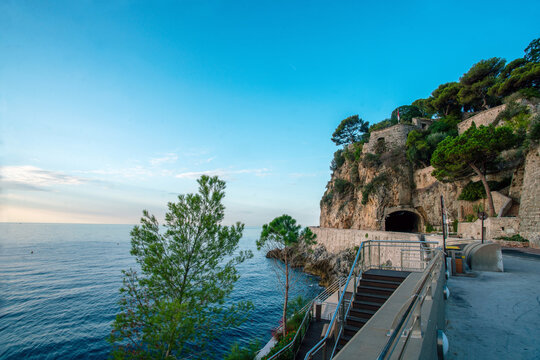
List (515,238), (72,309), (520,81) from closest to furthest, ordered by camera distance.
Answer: (515,238)
(72,309)
(520,81)

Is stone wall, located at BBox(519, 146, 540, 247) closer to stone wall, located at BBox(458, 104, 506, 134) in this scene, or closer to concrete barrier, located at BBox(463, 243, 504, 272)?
stone wall, located at BBox(458, 104, 506, 134)

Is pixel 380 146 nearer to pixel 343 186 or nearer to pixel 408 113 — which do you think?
pixel 343 186

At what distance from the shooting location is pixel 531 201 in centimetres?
1830

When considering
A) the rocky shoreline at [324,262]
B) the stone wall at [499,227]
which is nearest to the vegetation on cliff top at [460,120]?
the stone wall at [499,227]

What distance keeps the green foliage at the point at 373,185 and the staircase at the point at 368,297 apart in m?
31.8

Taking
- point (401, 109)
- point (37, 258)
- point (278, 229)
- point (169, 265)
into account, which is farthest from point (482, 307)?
point (37, 258)

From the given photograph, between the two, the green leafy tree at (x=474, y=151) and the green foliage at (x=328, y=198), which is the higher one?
the green leafy tree at (x=474, y=151)

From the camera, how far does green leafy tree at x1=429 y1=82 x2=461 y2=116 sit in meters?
37.5

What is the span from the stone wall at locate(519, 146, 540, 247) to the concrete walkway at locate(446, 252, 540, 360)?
14183mm

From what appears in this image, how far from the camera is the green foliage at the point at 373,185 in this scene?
36.4 m

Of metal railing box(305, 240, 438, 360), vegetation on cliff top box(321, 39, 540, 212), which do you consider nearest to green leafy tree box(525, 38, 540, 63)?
vegetation on cliff top box(321, 39, 540, 212)

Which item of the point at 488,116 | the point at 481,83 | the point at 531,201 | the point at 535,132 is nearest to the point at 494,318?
the point at 531,201

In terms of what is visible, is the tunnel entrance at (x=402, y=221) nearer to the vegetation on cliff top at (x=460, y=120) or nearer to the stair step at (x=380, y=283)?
the vegetation on cliff top at (x=460, y=120)

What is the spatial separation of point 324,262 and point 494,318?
28.9m
